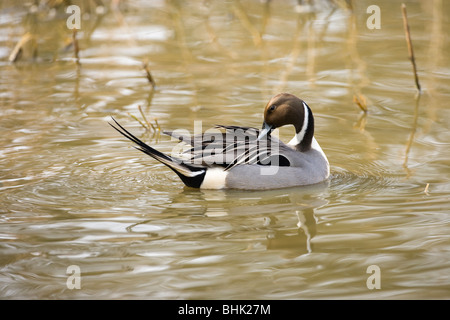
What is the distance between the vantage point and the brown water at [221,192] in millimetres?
4559

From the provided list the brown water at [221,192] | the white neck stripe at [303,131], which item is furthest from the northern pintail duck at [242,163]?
the white neck stripe at [303,131]

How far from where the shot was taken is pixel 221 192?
20.3ft

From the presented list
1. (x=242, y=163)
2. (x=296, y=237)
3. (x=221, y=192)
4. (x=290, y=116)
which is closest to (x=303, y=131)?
(x=290, y=116)

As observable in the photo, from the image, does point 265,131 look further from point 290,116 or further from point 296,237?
point 296,237

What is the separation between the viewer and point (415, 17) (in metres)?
12.0

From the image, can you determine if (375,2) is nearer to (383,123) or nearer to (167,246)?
(383,123)

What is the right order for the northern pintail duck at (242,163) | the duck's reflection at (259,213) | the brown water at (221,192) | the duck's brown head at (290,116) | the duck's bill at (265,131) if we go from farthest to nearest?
the duck's brown head at (290,116)
the duck's bill at (265,131)
the northern pintail duck at (242,163)
the duck's reflection at (259,213)
the brown water at (221,192)

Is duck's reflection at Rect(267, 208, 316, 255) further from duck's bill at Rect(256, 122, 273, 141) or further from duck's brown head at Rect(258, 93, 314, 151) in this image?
duck's brown head at Rect(258, 93, 314, 151)

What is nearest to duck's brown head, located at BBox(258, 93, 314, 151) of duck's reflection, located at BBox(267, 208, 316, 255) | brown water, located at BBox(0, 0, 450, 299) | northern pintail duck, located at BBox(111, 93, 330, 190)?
northern pintail duck, located at BBox(111, 93, 330, 190)

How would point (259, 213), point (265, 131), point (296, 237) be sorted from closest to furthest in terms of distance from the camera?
point (296, 237) < point (259, 213) < point (265, 131)

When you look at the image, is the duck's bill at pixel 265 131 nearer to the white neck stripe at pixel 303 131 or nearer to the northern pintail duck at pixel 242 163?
the northern pintail duck at pixel 242 163

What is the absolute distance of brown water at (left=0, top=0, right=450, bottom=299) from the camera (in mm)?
4559

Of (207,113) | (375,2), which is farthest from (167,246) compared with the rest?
(375,2)

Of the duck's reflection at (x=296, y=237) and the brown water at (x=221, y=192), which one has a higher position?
the brown water at (x=221, y=192)
